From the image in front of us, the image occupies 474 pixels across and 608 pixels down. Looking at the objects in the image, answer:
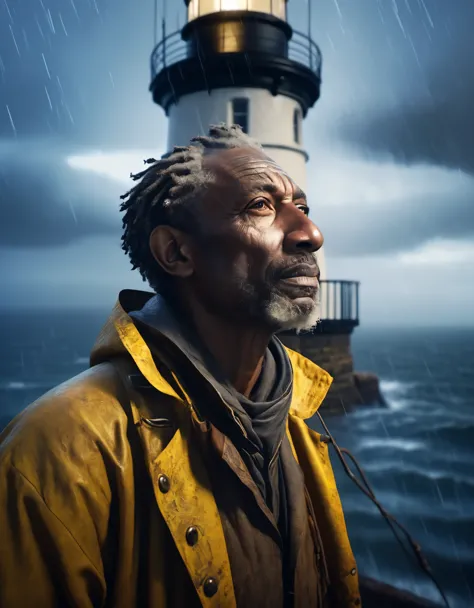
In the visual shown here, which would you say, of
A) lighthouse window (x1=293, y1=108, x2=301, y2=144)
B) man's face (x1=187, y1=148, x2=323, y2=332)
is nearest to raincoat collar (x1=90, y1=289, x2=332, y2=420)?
man's face (x1=187, y1=148, x2=323, y2=332)

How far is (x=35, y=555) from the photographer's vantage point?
986mm

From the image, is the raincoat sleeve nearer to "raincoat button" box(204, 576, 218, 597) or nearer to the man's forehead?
"raincoat button" box(204, 576, 218, 597)

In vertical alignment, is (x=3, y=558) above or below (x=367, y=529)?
above

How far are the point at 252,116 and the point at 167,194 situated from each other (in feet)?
27.8

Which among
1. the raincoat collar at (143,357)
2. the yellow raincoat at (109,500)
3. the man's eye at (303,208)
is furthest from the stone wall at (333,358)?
the yellow raincoat at (109,500)

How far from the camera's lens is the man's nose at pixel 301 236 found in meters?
1.25

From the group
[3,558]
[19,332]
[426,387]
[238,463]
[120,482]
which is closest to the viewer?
[3,558]

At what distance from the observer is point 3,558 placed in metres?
0.97

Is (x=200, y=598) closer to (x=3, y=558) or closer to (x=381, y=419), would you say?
(x=3, y=558)

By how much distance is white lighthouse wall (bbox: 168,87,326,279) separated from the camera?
911cm

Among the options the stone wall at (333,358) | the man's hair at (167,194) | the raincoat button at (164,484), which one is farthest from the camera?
the stone wall at (333,358)

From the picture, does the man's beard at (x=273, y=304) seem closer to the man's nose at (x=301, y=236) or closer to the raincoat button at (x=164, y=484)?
the man's nose at (x=301, y=236)

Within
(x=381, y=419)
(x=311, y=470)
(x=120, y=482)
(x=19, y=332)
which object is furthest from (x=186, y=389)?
(x=19, y=332)

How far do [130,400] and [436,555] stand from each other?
10449 mm
